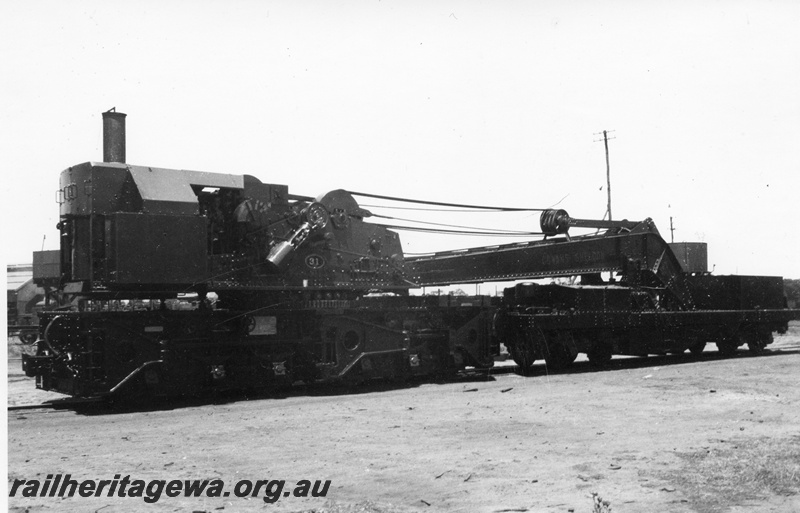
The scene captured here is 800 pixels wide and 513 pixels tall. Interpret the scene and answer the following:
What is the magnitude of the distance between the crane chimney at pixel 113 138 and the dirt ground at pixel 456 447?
3809 millimetres

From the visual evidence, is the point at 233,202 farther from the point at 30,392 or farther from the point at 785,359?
the point at 785,359

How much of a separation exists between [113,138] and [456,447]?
7312 millimetres

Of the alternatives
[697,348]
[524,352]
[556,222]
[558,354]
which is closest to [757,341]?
[697,348]

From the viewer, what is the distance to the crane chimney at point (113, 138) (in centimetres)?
1201

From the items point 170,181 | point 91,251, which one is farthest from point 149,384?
point 170,181

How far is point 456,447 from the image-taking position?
27.0ft

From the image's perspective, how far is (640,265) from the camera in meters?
18.2

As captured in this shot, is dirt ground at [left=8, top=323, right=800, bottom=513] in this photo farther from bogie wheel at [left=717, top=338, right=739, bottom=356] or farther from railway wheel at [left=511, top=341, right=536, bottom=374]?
bogie wheel at [left=717, top=338, right=739, bottom=356]

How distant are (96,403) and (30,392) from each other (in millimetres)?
2722

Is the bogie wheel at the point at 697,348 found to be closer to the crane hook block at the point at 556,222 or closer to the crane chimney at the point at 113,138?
the crane hook block at the point at 556,222

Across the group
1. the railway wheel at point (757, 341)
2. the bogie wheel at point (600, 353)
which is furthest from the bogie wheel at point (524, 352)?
the railway wheel at point (757, 341)

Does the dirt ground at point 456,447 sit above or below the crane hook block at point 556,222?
below

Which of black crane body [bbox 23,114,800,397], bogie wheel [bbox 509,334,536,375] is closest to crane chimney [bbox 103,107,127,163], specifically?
black crane body [bbox 23,114,800,397]

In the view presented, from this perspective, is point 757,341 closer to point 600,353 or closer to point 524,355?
point 600,353
